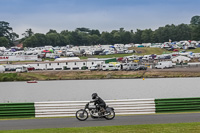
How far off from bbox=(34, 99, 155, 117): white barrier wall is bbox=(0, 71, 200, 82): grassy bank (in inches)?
2095

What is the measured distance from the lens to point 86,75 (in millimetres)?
82375

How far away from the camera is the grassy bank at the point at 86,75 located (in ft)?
253

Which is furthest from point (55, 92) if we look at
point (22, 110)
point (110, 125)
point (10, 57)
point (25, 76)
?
point (10, 57)

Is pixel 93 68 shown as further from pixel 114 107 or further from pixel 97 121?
pixel 97 121

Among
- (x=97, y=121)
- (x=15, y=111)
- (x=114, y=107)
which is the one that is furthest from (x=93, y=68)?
(x=97, y=121)

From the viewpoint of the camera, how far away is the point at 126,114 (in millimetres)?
23828

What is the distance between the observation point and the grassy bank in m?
77.2

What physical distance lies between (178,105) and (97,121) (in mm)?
5638

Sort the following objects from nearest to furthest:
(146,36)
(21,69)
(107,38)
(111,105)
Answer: (111,105), (21,69), (146,36), (107,38)

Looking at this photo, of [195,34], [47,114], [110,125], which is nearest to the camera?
[110,125]

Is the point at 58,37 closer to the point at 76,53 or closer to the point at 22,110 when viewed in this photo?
the point at 76,53

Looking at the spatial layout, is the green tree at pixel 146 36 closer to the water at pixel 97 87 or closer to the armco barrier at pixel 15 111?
Answer: the water at pixel 97 87

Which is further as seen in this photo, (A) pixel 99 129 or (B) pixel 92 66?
(B) pixel 92 66

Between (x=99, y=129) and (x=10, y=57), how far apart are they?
10259cm
